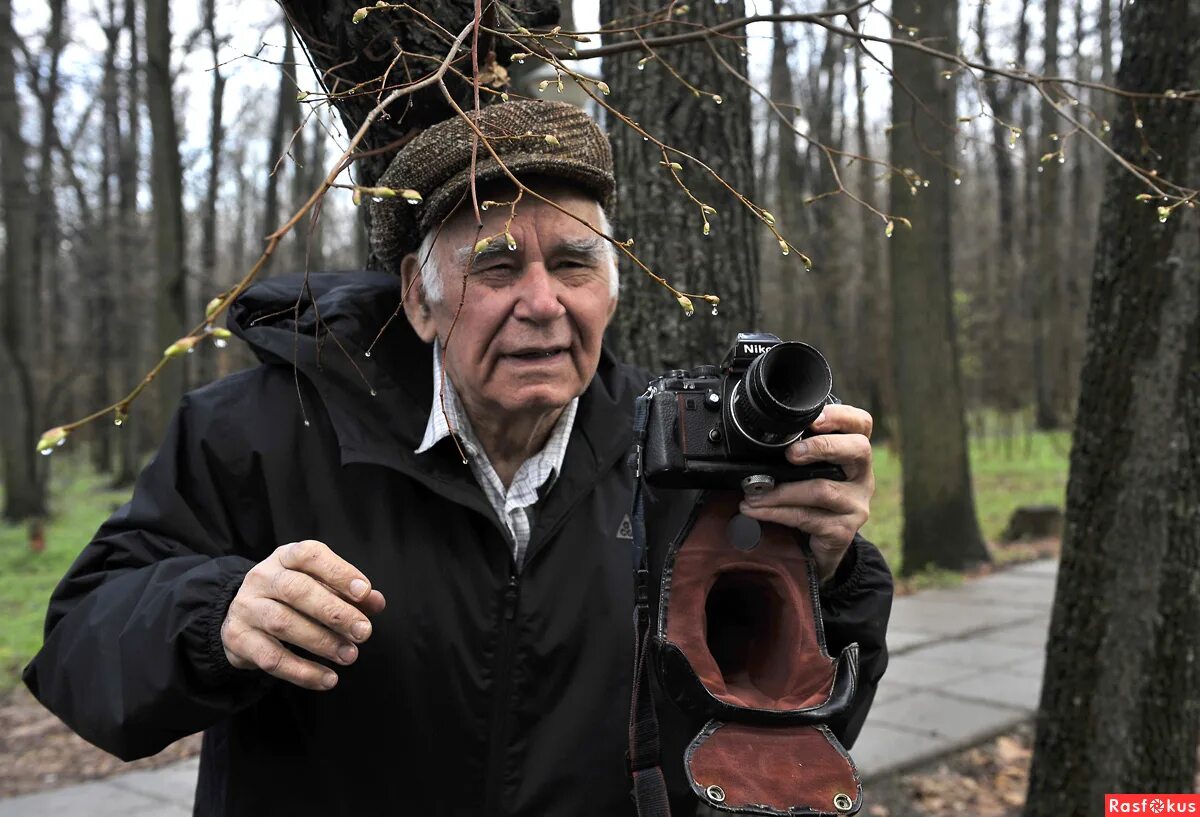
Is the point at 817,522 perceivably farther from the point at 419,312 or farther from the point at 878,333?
the point at 878,333

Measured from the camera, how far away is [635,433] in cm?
173

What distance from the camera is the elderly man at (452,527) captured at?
1.72m

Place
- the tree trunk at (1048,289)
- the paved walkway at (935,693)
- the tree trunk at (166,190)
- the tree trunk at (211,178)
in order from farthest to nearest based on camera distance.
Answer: the tree trunk at (1048,289), the tree trunk at (211,178), the tree trunk at (166,190), the paved walkway at (935,693)

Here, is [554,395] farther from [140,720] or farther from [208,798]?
[208,798]

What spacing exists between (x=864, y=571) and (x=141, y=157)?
66.5ft

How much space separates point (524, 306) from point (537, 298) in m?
0.03

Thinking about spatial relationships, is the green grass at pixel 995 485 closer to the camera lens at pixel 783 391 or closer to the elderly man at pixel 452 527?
the elderly man at pixel 452 527

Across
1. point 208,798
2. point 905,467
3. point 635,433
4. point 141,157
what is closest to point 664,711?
point 635,433

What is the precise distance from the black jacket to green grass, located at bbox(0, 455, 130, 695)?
5.83 meters

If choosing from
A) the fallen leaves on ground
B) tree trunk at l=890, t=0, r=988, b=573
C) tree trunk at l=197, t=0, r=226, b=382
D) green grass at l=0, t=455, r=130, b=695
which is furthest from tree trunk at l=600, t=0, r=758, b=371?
tree trunk at l=197, t=0, r=226, b=382

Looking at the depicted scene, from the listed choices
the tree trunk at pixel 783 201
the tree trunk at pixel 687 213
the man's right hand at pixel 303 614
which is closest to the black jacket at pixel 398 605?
the man's right hand at pixel 303 614

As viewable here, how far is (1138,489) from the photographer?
9.96ft

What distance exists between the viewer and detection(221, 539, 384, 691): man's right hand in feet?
4.60

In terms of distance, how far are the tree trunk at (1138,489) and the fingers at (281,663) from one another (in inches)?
102
